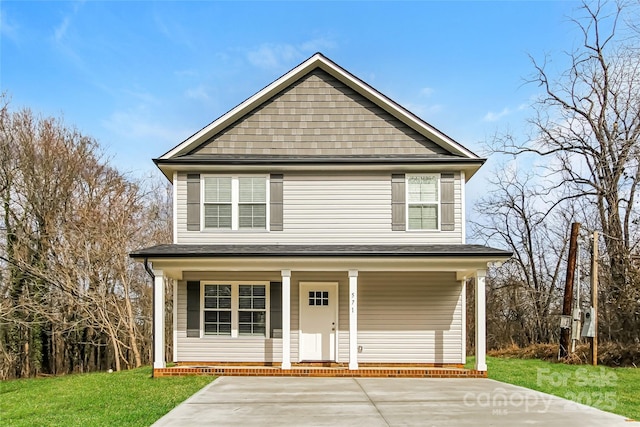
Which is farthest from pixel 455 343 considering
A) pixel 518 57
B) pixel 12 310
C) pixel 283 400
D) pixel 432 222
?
→ pixel 12 310

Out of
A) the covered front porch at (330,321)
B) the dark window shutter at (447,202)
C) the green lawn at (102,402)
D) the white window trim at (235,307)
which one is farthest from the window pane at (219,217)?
the dark window shutter at (447,202)

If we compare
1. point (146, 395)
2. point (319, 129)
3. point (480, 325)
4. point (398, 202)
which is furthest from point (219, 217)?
point (480, 325)

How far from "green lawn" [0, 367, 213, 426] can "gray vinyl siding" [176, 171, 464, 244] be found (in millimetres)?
3563

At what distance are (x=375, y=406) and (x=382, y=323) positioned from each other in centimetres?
506

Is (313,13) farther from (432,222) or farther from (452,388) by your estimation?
(452,388)

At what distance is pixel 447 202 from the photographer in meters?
13.8

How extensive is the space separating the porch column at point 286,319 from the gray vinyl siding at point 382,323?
1.08 m

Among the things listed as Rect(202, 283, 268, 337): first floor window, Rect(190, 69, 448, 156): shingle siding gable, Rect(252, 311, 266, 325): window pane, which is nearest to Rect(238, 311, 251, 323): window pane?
Rect(202, 283, 268, 337): first floor window

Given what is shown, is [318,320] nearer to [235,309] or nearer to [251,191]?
[235,309]

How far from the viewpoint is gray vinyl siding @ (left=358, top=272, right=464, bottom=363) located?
13.7 m

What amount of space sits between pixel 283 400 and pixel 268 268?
13.1 feet

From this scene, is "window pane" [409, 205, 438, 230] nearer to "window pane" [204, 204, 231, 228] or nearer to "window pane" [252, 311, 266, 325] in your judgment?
"window pane" [252, 311, 266, 325]

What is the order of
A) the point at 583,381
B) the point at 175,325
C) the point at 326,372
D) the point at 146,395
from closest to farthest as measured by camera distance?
the point at 146,395, the point at 326,372, the point at 583,381, the point at 175,325

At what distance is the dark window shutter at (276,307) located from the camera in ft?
44.9
